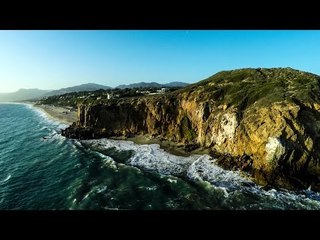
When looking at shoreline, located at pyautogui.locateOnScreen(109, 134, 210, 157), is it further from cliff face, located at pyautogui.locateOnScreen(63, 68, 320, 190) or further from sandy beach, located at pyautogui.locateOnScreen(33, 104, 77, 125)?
sandy beach, located at pyautogui.locateOnScreen(33, 104, 77, 125)

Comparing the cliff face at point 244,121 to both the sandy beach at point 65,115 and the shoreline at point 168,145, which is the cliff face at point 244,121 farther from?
the sandy beach at point 65,115

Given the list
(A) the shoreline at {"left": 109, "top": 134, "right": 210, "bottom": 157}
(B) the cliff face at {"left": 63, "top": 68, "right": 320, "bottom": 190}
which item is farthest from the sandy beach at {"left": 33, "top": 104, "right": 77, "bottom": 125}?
(A) the shoreline at {"left": 109, "top": 134, "right": 210, "bottom": 157}

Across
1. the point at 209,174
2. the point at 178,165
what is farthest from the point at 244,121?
the point at 178,165

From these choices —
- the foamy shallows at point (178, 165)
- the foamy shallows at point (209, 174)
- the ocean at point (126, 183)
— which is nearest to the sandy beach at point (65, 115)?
the ocean at point (126, 183)

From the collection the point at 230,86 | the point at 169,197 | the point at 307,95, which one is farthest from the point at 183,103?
the point at 169,197

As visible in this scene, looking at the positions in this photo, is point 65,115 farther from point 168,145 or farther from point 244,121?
point 244,121

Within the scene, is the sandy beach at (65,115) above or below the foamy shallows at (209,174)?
below
